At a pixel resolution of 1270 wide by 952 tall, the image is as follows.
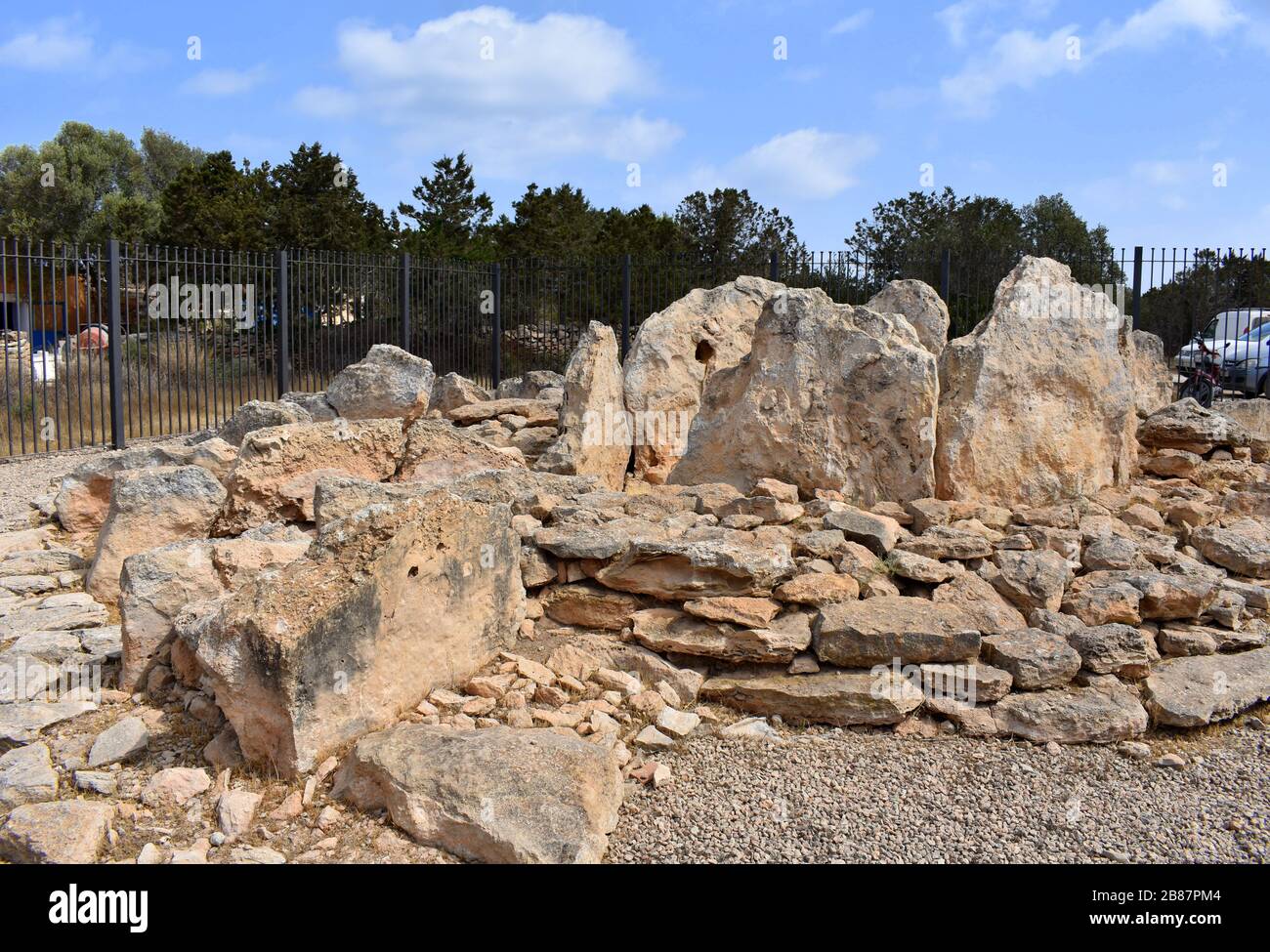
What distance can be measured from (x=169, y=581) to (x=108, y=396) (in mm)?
9586

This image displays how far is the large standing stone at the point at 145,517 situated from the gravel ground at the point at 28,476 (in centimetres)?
198

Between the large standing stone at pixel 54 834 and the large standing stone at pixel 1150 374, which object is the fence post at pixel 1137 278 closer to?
the large standing stone at pixel 1150 374

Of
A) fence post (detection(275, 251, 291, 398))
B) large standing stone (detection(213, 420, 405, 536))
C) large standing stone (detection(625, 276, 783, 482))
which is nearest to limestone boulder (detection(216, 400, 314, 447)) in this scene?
large standing stone (detection(213, 420, 405, 536))

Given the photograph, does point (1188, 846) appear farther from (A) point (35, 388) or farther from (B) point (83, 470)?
(A) point (35, 388)

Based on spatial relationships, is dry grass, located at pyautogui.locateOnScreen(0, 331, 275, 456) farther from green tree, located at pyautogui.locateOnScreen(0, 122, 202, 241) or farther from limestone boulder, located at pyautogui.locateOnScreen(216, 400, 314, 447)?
green tree, located at pyautogui.locateOnScreen(0, 122, 202, 241)

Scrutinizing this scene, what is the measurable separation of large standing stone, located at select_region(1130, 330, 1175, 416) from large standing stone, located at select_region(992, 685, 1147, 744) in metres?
5.61

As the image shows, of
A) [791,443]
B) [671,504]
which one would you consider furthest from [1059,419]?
[671,504]

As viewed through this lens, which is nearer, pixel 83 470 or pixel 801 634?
pixel 801 634

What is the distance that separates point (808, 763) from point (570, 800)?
1.22 meters

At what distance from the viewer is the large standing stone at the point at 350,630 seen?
4.09 meters

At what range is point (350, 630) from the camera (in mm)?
4227

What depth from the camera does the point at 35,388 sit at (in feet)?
40.3

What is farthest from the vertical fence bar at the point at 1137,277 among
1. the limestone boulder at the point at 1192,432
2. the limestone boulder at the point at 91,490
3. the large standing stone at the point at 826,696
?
the limestone boulder at the point at 91,490

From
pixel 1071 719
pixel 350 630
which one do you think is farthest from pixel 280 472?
pixel 1071 719
